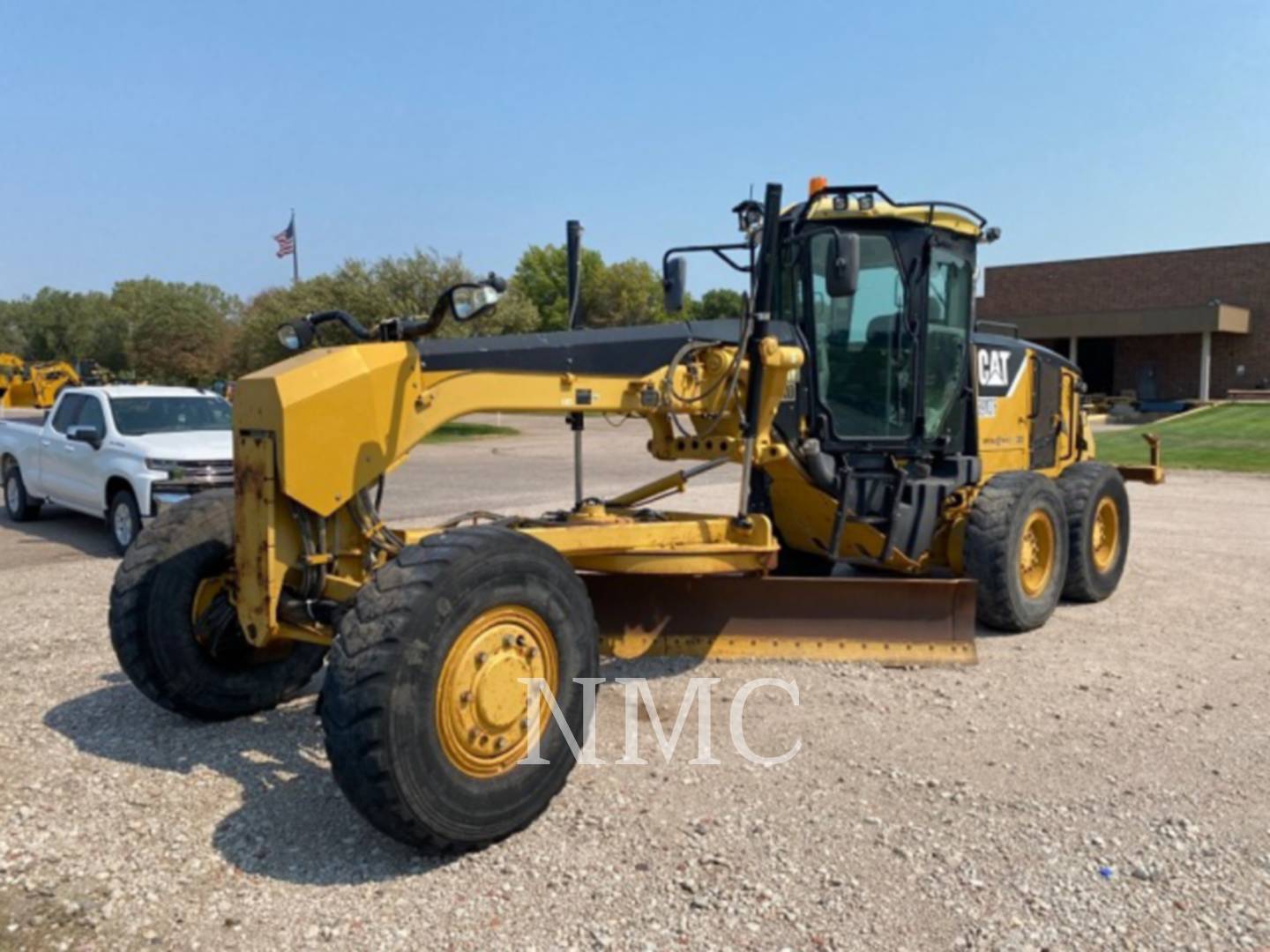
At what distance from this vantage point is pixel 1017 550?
6801 millimetres

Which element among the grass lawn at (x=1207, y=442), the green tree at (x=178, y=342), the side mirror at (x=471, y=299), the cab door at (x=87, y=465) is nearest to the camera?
the side mirror at (x=471, y=299)

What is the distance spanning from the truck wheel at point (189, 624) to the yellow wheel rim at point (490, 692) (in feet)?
5.31

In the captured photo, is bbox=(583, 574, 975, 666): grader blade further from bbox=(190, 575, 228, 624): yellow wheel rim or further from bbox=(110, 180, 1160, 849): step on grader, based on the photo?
bbox=(190, 575, 228, 624): yellow wheel rim

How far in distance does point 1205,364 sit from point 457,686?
40259 mm

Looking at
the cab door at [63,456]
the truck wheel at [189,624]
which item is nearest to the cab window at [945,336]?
the truck wheel at [189,624]

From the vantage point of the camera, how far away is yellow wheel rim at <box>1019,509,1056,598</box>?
7188 mm

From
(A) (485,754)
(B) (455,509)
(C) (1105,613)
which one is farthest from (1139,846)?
(B) (455,509)

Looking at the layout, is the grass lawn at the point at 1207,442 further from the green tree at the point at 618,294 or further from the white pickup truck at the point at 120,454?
the green tree at the point at 618,294

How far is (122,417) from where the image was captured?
11250mm

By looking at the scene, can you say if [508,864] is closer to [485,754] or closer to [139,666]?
[485,754]

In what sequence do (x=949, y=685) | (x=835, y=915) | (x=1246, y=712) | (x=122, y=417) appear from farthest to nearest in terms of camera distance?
1. (x=122, y=417)
2. (x=949, y=685)
3. (x=1246, y=712)
4. (x=835, y=915)

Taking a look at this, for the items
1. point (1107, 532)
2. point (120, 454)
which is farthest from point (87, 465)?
point (1107, 532)

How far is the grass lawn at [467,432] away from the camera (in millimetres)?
31609

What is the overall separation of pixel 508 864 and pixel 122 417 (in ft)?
30.6
